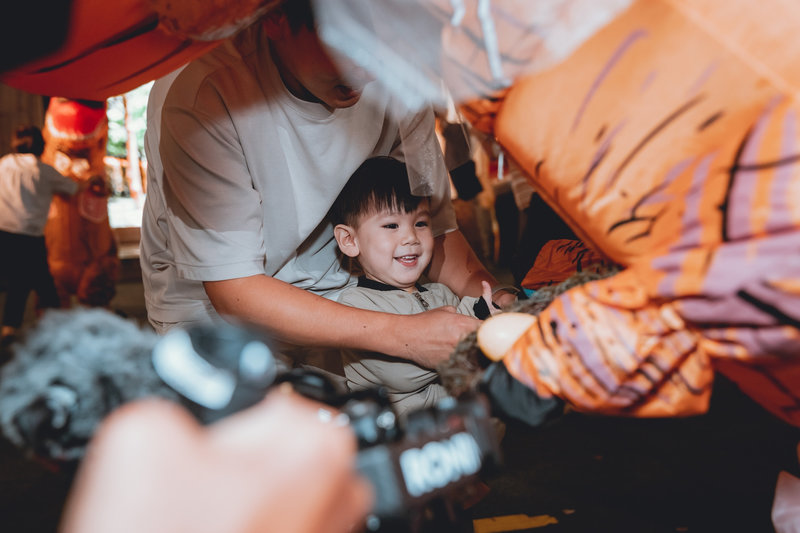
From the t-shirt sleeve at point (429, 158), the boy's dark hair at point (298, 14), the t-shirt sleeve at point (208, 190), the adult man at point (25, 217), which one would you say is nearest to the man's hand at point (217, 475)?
the t-shirt sleeve at point (208, 190)

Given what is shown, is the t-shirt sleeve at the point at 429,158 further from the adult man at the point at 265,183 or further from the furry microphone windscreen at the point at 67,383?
the furry microphone windscreen at the point at 67,383

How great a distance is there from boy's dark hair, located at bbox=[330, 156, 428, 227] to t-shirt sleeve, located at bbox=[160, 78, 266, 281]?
1.09 ft

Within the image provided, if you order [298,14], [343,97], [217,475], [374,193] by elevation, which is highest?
[298,14]

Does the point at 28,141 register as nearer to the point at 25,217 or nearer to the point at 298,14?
the point at 25,217

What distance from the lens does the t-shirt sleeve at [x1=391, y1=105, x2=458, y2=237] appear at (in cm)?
138

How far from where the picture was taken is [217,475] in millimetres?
440

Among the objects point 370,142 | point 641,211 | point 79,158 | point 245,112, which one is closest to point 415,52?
point 641,211

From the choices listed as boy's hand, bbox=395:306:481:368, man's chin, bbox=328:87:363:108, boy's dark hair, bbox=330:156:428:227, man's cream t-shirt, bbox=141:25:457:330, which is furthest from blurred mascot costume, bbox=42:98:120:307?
boy's hand, bbox=395:306:481:368

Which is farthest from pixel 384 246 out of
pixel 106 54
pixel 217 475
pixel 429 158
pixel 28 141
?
pixel 28 141

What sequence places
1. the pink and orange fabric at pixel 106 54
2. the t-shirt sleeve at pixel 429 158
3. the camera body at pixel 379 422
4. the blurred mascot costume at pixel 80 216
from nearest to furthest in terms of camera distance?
the camera body at pixel 379 422, the pink and orange fabric at pixel 106 54, the t-shirt sleeve at pixel 429 158, the blurred mascot costume at pixel 80 216

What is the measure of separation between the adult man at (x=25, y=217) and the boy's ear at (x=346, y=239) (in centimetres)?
270

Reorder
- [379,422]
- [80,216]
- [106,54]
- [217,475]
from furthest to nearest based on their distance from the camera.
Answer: [80,216] < [106,54] < [379,422] < [217,475]

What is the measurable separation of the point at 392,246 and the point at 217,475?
106 centimetres

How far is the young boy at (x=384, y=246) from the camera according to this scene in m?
1.43
